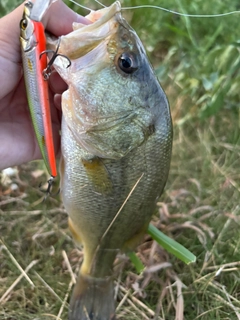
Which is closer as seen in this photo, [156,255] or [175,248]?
[175,248]

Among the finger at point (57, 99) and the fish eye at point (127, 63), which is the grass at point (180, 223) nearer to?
the finger at point (57, 99)

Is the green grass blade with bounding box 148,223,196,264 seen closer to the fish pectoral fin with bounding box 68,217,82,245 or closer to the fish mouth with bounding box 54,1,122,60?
the fish pectoral fin with bounding box 68,217,82,245

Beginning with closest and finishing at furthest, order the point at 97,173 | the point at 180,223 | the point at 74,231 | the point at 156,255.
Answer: the point at 97,173, the point at 74,231, the point at 156,255, the point at 180,223

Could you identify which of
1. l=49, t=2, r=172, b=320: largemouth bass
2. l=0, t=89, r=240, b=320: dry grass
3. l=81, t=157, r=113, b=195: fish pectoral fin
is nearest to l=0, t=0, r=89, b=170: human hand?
l=49, t=2, r=172, b=320: largemouth bass

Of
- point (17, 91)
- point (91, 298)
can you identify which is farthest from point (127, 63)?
point (91, 298)

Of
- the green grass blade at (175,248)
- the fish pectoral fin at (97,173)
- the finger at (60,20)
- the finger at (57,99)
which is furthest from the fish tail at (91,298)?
the finger at (60,20)

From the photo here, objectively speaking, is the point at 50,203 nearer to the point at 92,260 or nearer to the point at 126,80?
the point at 92,260

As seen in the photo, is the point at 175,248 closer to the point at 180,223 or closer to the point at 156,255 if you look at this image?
the point at 156,255
